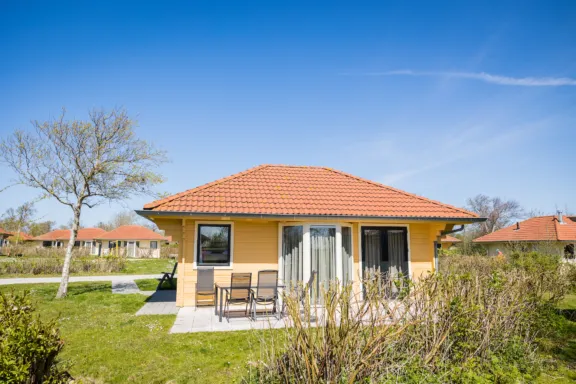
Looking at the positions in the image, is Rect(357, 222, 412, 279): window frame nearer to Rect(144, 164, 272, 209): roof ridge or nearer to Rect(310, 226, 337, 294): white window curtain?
Rect(310, 226, 337, 294): white window curtain

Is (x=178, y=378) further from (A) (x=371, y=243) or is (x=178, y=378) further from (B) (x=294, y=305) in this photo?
(A) (x=371, y=243)

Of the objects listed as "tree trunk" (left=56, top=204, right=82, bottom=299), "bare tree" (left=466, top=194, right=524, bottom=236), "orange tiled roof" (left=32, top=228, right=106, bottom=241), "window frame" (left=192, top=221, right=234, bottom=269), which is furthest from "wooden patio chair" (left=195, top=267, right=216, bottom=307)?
"bare tree" (left=466, top=194, right=524, bottom=236)

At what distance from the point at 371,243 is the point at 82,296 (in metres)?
10.9

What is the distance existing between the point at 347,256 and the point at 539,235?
1165 inches

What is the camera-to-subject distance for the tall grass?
11.8 ft

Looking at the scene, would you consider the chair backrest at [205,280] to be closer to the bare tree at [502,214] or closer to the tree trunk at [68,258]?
the tree trunk at [68,258]

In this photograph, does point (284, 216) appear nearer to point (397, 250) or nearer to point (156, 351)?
point (397, 250)

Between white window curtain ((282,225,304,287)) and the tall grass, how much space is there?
5.31 meters

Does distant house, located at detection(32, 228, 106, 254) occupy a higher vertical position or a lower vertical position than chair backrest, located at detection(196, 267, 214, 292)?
higher

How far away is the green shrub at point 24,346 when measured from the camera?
2.96 m

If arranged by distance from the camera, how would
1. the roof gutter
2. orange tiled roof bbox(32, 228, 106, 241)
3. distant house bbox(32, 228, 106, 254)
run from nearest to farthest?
the roof gutter, distant house bbox(32, 228, 106, 254), orange tiled roof bbox(32, 228, 106, 241)

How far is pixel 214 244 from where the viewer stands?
10.4 m

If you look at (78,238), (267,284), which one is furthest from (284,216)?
(78,238)

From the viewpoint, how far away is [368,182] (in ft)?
44.0
